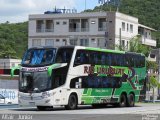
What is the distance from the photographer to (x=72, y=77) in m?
33.0

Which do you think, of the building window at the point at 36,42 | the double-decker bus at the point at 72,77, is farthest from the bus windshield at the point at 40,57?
the building window at the point at 36,42

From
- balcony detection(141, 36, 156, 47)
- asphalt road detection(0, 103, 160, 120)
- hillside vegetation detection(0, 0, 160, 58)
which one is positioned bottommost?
asphalt road detection(0, 103, 160, 120)

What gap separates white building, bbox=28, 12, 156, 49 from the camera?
86.6 meters

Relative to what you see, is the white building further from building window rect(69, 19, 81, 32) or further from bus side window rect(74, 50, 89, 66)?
bus side window rect(74, 50, 89, 66)

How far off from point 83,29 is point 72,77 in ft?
184

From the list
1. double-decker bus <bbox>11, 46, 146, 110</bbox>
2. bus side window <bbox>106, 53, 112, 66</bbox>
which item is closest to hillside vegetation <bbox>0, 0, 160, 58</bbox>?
double-decker bus <bbox>11, 46, 146, 110</bbox>

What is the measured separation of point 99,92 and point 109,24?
169ft

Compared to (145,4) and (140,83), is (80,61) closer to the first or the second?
(140,83)

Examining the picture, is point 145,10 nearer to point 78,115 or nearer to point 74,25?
point 74,25

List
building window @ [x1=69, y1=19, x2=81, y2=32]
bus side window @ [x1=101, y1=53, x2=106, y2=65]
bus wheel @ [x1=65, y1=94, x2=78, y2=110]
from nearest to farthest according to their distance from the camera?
bus wheel @ [x1=65, y1=94, x2=78, y2=110] < bus side window @ [x1=101, y1=53, x2=106, y2=65] < building window @ [x1=69, y1=19, x2=81, y2=32]

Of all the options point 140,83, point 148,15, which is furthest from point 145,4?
point 140,83

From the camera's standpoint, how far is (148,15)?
122m

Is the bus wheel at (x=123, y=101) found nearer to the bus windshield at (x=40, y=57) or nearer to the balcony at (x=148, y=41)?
the bus windshield at (x=40, y=57)

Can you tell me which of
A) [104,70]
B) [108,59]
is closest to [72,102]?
[104,70]
